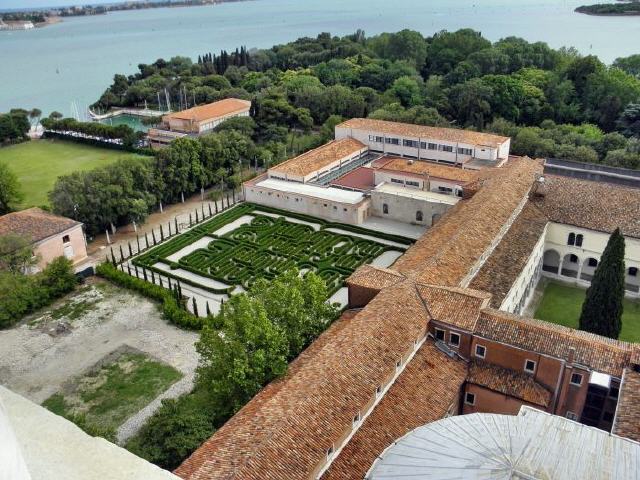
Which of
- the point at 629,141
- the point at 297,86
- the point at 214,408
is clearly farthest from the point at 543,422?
the point at 297,86

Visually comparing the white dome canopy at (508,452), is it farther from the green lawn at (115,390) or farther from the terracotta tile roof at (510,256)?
the green lawn at (115,390)

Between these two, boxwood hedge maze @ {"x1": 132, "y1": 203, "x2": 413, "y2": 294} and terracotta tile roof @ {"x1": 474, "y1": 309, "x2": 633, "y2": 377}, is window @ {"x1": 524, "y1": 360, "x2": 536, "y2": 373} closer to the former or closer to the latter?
terracotta tile roof @ {"x1": 474, "y1": 309, "x2": 633, "y2": 377}

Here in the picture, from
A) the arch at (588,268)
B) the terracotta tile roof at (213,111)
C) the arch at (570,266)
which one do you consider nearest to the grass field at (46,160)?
the terracotta tile roof at (213,111)

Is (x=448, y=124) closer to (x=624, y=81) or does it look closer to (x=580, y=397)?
(x=624, y=81)

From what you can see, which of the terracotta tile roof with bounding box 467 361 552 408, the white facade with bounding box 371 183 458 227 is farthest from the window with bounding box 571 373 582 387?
the white facade with bounding box 371 183 458 227

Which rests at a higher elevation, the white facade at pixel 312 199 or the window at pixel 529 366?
the window at pixel 529 366

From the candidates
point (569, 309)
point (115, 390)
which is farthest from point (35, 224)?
point (569, 309)
